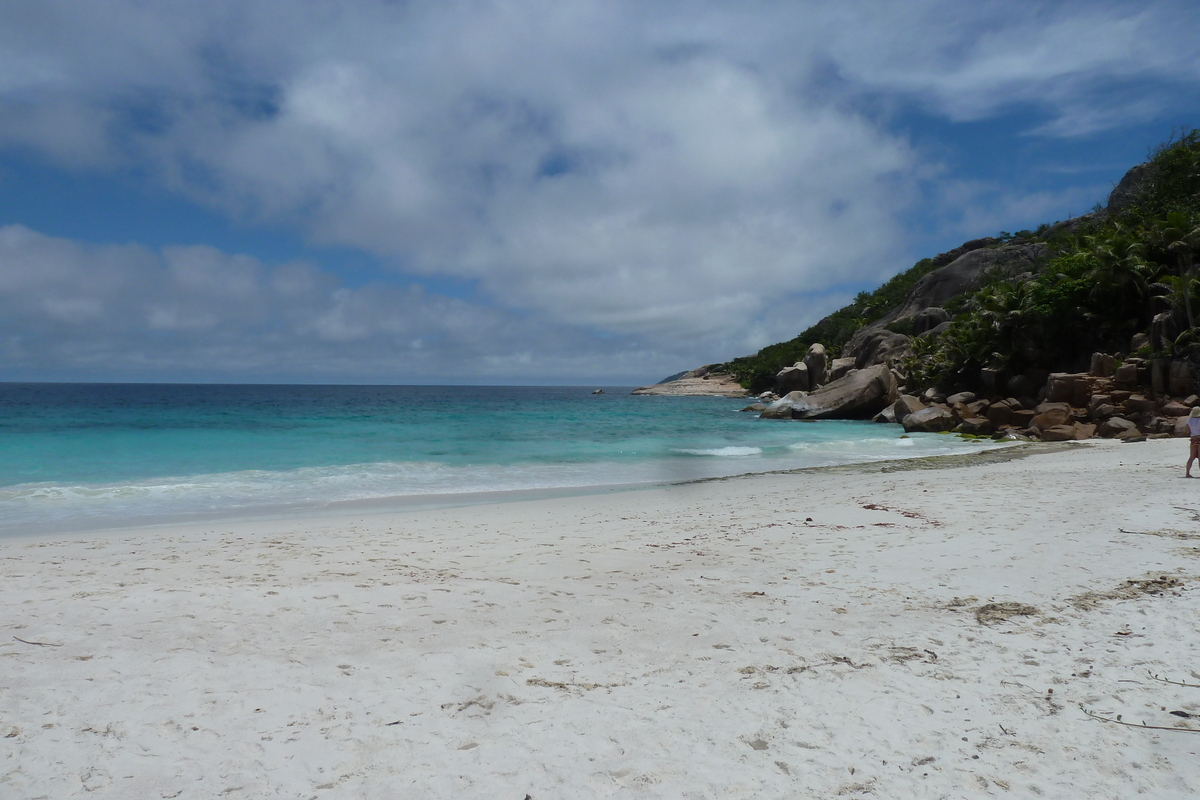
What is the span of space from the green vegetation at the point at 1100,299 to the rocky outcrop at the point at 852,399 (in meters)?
3.58

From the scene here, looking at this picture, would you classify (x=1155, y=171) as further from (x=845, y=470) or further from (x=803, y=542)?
(x=803, y=542)

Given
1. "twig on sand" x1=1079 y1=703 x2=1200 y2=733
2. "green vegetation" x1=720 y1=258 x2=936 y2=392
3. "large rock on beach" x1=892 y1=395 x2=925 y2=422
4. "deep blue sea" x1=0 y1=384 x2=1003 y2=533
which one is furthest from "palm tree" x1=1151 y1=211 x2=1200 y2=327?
"green vegetation" x1=720 y1=258 x2=936 y2=392

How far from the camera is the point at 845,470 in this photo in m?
17.9

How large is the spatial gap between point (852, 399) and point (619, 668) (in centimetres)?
4106

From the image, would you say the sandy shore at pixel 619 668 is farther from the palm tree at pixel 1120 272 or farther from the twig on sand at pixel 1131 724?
the palm tree at pixel 1120 272

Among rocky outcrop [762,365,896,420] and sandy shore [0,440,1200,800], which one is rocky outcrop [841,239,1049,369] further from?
sandy shore [0,440,1200,800]

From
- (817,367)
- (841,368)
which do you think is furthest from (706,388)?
(841,368)

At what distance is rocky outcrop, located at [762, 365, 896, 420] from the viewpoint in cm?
4216

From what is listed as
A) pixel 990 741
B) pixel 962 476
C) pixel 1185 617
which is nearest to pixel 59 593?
pixel 990 741

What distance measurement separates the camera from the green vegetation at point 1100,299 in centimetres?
2781

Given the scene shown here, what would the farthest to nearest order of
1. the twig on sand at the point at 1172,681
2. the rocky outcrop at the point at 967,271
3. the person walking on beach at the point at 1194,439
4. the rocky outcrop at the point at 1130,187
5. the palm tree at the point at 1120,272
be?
the rocky outcrop at the point at 967,271 → the rocky outcrop at the point at 1130,187 → the palm tree at the point at 1120,272 → the person walking on beach at the point at 1194,439 → the twig on sand at the point at 1172,681

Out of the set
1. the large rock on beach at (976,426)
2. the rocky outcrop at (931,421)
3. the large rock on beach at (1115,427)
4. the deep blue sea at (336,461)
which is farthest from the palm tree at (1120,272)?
the deep blue sea at (336,461)

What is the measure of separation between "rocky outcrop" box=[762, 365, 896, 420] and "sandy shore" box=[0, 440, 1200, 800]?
3499 centimetres

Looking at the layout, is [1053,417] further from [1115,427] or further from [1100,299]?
[1100,299]
